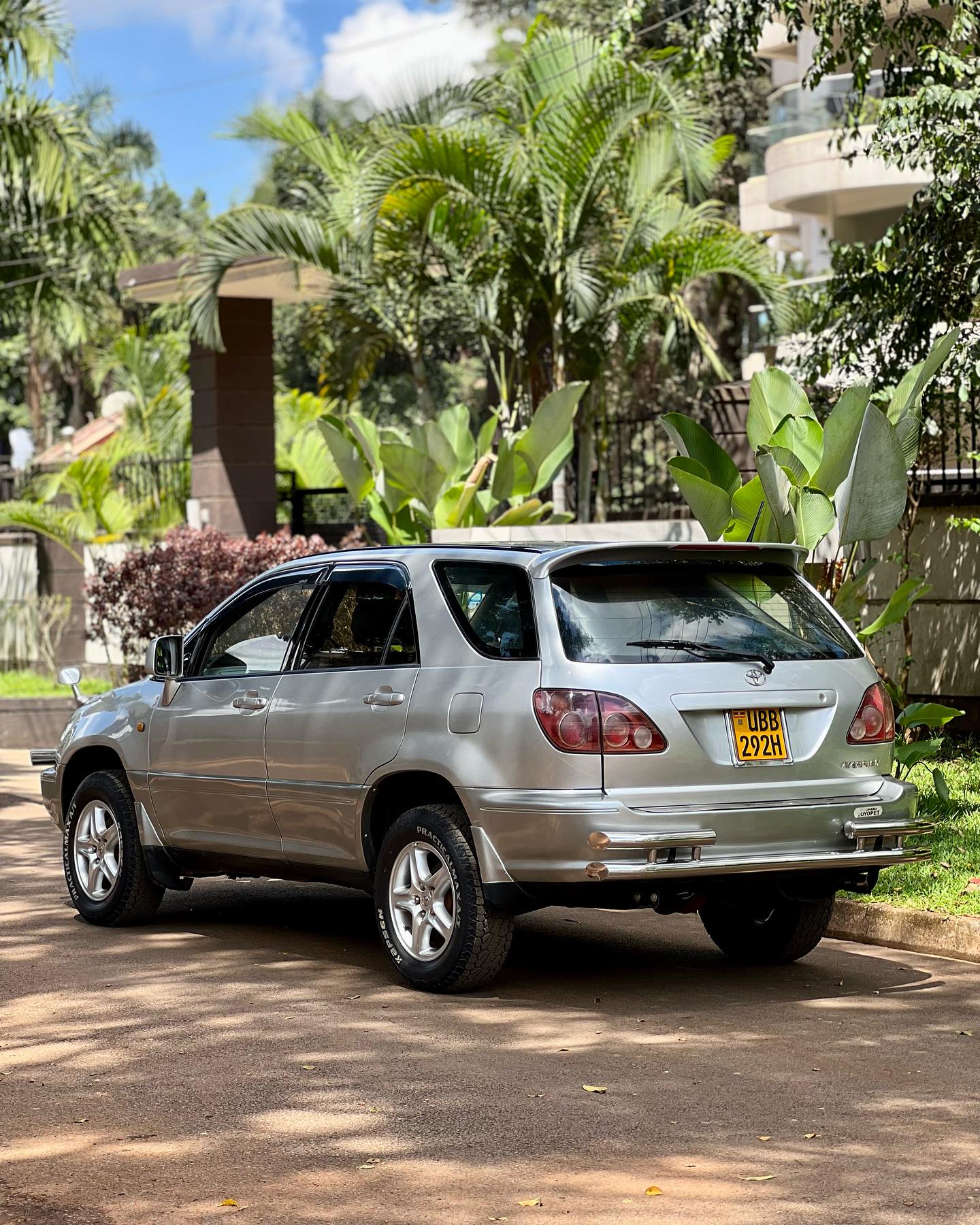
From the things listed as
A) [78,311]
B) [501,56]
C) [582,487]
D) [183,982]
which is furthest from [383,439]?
[78,311]

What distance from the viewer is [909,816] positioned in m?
7.26

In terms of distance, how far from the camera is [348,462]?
16016 mm

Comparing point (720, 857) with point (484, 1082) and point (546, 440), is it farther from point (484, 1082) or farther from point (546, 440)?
point (546, 440)

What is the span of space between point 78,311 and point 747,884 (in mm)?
21210

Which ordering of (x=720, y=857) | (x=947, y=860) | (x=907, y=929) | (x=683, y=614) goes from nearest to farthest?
(x=720, y=857)
(x=683, y=614)
(x=907, y=929)
(x=947, y=860)

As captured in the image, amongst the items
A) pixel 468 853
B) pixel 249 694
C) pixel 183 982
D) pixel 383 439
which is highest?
pixel 383 439

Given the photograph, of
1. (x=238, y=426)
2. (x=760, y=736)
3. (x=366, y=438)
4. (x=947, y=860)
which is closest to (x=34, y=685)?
(x=238, y=426)

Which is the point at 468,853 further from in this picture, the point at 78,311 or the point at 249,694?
the point at 78,311

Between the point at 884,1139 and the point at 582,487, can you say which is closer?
the point at 884,1139

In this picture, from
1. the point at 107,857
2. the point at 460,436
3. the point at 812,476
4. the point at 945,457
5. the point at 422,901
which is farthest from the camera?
the point at 460,436

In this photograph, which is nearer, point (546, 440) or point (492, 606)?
point (492, 606)

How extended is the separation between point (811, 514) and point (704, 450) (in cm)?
113

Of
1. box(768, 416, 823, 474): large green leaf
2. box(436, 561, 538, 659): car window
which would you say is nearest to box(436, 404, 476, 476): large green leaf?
box(768, 416, 823, 474): large green leaf

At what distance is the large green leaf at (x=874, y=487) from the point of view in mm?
10312
